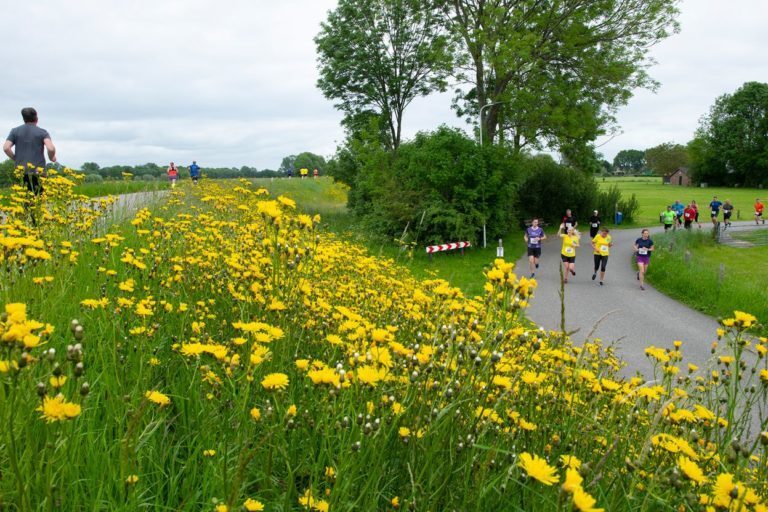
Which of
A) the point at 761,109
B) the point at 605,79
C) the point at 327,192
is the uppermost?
the point at 761,109

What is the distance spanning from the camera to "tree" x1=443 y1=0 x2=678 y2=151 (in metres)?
21.5

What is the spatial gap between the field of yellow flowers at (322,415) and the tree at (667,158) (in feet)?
379

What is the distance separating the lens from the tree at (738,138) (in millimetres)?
69500

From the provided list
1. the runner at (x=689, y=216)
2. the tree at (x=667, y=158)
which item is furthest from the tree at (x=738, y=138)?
the runner at (x=689, y=216)

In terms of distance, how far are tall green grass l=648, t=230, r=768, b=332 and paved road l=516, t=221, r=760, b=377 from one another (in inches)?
17.8

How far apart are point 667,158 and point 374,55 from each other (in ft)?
→ 324

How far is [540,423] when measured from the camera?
254cm

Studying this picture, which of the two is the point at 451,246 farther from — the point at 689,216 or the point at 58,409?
the point at 689,216

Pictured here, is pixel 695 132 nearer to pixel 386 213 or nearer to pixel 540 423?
pixel 386 213

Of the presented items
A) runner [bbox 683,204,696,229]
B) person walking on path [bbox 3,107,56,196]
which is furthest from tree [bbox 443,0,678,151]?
person walking on path [bbox 3,107,56,196]

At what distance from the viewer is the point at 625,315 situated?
12133mm

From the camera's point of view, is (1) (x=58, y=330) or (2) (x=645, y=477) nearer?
(2) (x=645, y=477)

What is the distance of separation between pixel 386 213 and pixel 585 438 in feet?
57.4

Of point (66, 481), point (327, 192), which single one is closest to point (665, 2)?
point (327, 192)
